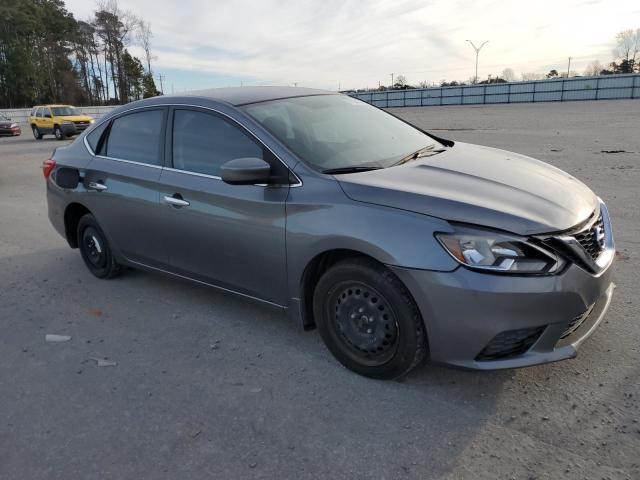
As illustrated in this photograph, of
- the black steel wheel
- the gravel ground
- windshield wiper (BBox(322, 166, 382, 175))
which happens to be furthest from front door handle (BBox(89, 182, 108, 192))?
the black steel wheel

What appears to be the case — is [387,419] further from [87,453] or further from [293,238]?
[87,453]

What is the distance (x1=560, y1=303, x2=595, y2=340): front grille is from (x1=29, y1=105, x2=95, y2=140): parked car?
2817 centimetres

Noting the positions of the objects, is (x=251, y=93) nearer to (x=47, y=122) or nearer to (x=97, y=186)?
(x=97, y=186)

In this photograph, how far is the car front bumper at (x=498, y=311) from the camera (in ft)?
8.52

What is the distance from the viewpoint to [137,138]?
447 centimetres

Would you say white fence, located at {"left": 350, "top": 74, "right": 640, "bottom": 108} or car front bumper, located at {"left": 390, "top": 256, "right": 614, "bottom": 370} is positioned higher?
white fence, located at {"left": 350, "top": 74, "right": 640, "bottom": 108}

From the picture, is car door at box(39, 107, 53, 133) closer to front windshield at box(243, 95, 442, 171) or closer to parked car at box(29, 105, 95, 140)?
parked car at box(29, 105, 95, 140)

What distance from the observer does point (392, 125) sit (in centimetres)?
434

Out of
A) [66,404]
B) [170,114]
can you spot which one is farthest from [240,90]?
[66,404]

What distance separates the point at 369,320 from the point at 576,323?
1.10 meters

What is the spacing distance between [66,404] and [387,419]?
183 centimetres

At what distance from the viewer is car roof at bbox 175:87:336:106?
3904mm

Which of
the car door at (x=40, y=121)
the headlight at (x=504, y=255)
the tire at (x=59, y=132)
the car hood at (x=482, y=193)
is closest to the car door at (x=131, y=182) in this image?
the car hood at (x=482, y=193)

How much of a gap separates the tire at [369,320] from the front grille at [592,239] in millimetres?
931
